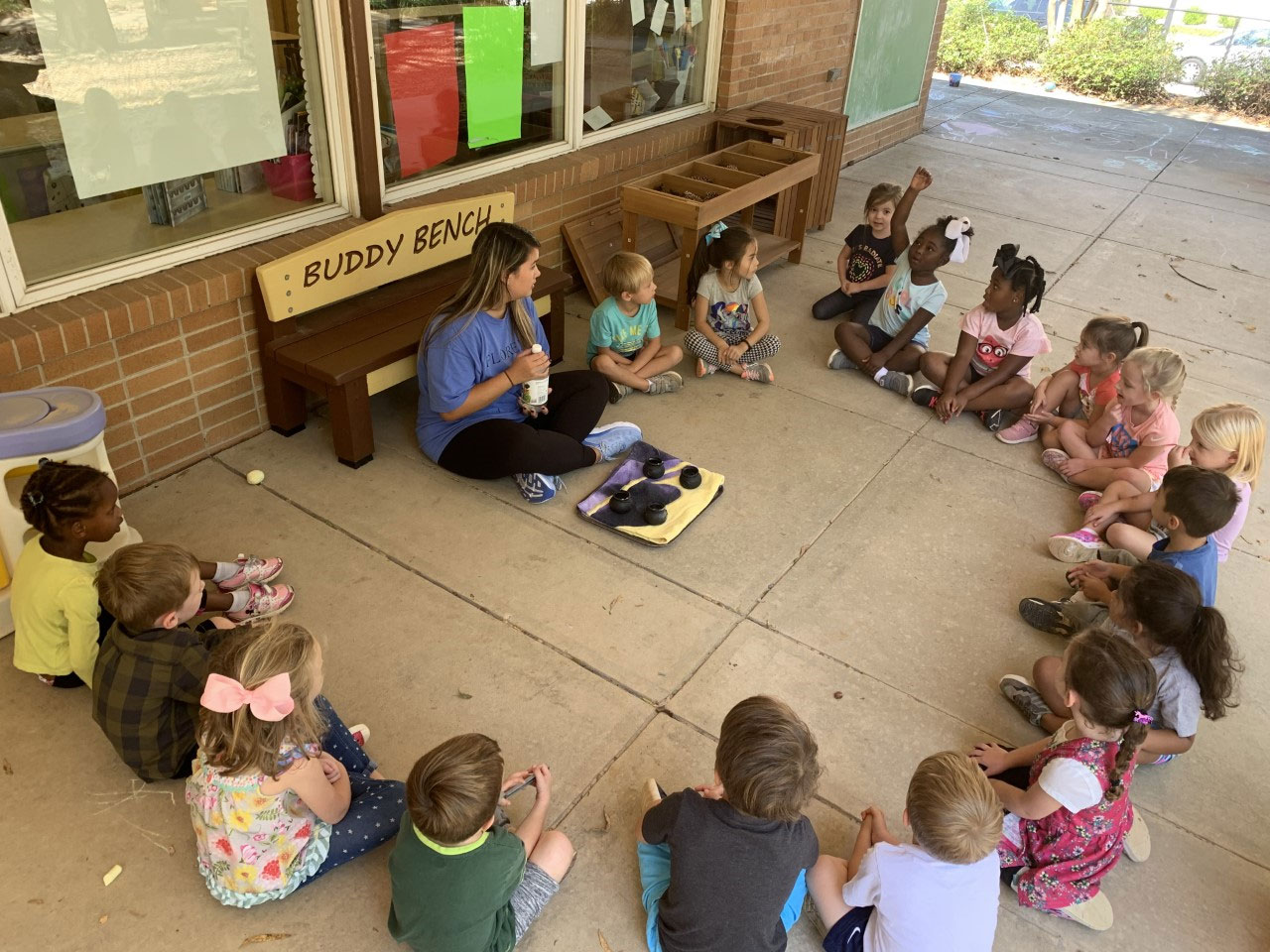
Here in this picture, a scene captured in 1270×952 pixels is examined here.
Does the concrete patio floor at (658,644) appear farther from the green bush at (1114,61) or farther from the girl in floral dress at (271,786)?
the green bush at (1114,61)

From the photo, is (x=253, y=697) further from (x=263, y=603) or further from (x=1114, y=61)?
(x=1114, y=61)

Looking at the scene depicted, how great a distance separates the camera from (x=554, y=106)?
568cm

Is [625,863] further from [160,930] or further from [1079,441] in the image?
[1079,441]

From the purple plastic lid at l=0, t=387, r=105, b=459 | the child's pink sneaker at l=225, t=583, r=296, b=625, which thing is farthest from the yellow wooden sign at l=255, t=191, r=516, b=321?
the child's pink sneaker at l=225, t=583, r=296, b=625

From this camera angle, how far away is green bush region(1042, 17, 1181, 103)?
13391 mm

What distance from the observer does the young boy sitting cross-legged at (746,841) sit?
221 centimetres

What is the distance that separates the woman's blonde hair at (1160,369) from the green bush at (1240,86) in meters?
11.7

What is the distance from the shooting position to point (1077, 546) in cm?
393

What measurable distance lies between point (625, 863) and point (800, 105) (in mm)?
6603

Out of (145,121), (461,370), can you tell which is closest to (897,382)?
(461,370)

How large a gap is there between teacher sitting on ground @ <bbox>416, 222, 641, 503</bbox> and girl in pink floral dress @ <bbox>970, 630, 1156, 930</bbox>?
222 cm

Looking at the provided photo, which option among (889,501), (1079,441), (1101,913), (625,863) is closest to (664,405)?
(889,501)

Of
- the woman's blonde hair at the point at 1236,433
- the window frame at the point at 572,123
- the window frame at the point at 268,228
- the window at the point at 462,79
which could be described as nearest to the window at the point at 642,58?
the window frame at the point at 572,123

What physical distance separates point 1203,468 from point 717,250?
2.57 meters
